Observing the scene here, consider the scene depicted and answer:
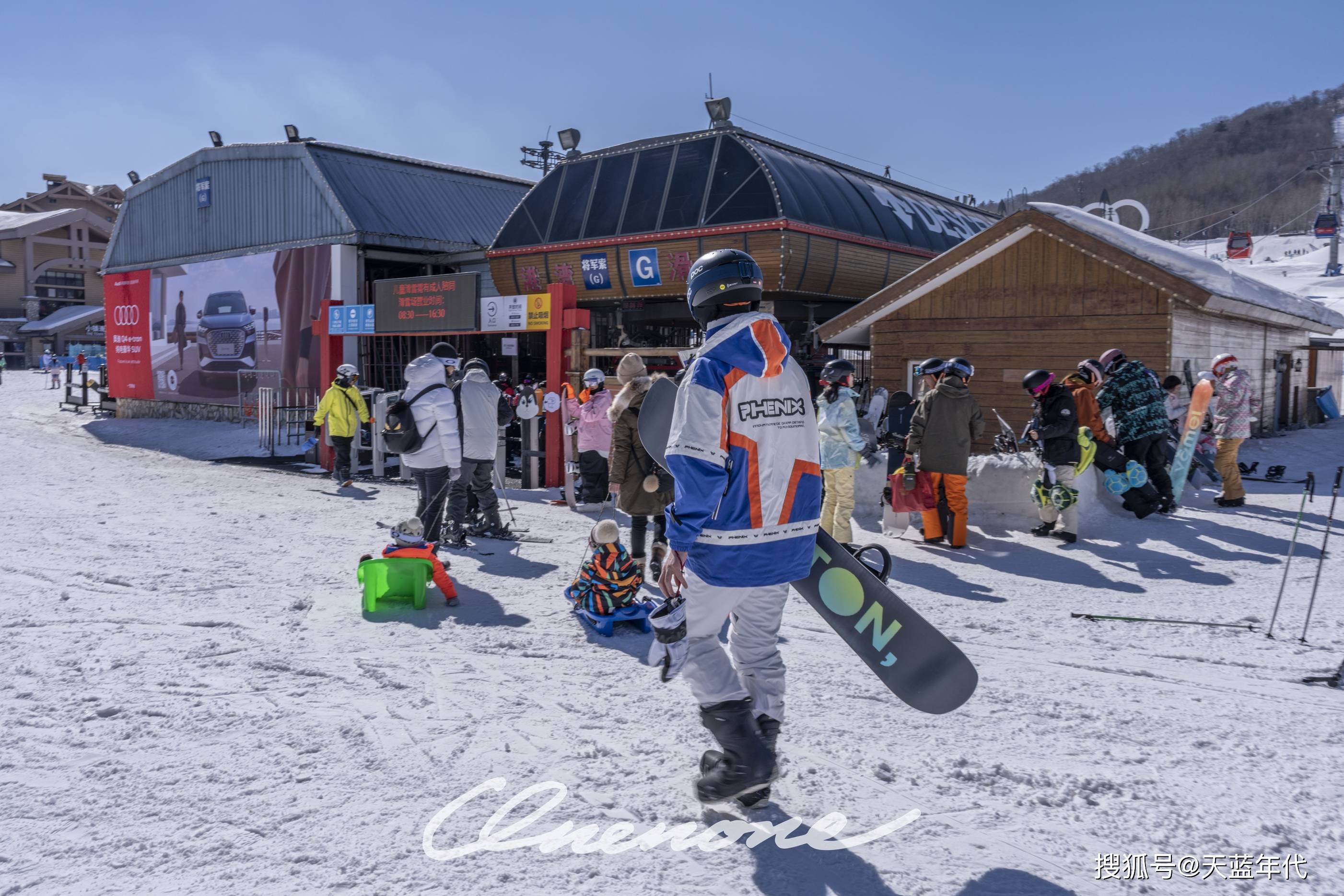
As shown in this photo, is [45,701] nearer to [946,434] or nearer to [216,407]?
[946,434]

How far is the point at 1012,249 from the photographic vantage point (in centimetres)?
1162

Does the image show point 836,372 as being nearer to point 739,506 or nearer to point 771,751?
point 739,506

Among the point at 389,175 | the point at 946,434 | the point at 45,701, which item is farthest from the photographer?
the point at 389,175

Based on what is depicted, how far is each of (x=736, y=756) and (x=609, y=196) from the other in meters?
12.5

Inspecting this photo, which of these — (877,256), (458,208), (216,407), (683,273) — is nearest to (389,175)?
(458,208)

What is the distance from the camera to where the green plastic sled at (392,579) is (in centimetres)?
558

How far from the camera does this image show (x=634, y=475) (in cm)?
638

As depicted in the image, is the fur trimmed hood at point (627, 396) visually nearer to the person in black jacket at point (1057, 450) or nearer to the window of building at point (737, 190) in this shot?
the person in black jacket at point (1057, 450)

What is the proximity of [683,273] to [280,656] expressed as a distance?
9.42 metres

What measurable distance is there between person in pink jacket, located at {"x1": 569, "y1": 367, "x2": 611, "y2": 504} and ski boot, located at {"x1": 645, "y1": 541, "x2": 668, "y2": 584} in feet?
9.29

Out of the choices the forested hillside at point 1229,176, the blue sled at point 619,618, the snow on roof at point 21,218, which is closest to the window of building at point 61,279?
the snow on roof at point 21,218

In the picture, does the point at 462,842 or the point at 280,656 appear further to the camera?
the point at 280,656

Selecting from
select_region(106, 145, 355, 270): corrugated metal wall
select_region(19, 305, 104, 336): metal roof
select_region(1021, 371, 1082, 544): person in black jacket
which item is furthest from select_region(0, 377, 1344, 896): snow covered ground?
select_region(19, 305, 104, 336): metal roof

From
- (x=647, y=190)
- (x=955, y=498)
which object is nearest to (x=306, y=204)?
(x=647, y=190)
